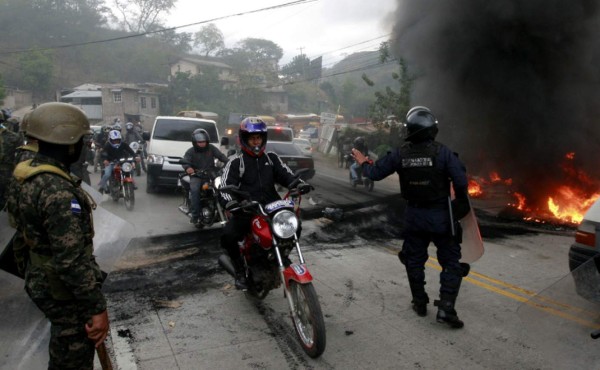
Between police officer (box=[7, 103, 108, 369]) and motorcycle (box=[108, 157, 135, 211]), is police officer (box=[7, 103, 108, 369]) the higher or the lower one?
the higher one

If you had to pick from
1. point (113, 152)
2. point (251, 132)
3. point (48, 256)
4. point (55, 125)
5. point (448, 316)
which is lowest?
point (448, 316)

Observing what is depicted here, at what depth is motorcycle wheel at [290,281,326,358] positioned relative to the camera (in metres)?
3.61

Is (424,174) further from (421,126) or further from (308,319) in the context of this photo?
(308,319)

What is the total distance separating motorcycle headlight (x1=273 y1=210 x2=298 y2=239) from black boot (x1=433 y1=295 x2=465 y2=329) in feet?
5.14

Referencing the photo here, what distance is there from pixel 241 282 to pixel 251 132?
1535mm

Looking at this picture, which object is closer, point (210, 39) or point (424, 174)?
point (424, 174)

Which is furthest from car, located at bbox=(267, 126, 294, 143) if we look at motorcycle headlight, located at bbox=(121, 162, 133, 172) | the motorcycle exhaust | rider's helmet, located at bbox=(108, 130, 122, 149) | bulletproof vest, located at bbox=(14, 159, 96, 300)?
bulletproof vest, located at bbox=(14, 159, 96, 300)

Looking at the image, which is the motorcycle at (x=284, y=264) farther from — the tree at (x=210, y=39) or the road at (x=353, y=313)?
the tree at (x=210, y=39)

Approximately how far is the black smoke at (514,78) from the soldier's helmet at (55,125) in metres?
11.5

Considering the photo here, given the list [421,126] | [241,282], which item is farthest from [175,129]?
[421,126]

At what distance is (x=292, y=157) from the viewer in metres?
14.5

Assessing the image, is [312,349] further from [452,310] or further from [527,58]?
[527,58]

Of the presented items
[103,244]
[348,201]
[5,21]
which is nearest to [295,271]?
[103,244]

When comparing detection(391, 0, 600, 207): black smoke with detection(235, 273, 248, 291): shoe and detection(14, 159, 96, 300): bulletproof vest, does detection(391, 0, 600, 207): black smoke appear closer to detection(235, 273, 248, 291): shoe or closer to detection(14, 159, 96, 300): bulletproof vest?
detection(235, 273, 248, 291): shoe
